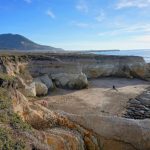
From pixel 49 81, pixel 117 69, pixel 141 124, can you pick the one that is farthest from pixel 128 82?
pixel 141 124

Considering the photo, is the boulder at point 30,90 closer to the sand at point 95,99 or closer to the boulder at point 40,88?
the boulder at point 40,88

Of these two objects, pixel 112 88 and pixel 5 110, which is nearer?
pixel 5 110

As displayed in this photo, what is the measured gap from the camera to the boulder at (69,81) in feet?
113

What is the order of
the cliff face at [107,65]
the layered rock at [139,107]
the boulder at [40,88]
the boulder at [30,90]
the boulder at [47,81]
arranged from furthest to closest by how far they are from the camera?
the cliff face at [107,65]
the boulder at [47,81]
the boulder at [40,88]
the boulder at [30,90]
the layered rock at [139,107]

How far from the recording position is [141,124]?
11.2m

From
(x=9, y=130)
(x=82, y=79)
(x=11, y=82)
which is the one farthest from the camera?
(x=82, y=79)

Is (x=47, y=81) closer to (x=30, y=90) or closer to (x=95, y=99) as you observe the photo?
(x=30, y=90)

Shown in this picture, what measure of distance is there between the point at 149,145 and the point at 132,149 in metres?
0.71

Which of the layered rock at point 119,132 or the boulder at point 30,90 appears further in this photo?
the boulder at point 30,90

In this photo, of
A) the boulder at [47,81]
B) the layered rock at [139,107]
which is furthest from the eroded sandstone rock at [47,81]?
the layered rock at [139,107]

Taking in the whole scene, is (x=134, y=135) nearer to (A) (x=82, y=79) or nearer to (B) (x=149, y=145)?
(B) (x=149, y=145)

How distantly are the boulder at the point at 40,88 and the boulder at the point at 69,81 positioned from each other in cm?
392

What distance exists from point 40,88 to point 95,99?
6229mm

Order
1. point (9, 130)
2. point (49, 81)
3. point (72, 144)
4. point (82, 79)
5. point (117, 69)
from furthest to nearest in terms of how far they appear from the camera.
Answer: point (117, 69)
point (82, 79)
point (49, 81)
point (72, 144)
point (9, 130)
